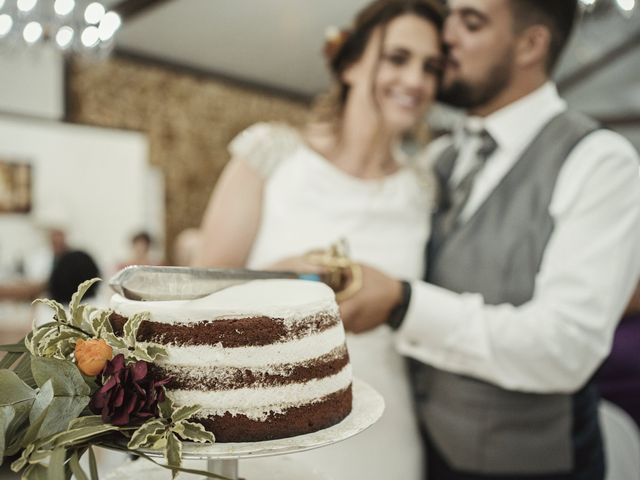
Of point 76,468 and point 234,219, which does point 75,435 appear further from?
point 234,219

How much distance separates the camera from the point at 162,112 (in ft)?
26.8

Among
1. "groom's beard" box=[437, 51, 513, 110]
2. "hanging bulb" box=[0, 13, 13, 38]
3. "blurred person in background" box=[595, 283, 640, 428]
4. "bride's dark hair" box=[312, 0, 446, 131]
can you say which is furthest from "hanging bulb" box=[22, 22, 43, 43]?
"blurred person in background" box=[595, 283, 640, 428]

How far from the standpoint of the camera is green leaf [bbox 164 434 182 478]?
0.69 metres

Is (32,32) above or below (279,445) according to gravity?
above

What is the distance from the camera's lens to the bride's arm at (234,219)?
5.81ft

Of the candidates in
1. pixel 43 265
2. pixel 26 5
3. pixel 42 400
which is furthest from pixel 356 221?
pixel 43 265

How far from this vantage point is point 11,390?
69 centimetres

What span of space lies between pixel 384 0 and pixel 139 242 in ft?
16.5

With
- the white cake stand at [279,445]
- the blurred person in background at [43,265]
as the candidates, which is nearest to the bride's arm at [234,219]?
the white cake stand at [279,445]

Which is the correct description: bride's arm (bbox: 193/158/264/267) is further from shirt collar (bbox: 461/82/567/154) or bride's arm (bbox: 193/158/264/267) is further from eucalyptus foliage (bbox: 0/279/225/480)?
eucalyptus foliage (bbox: 0/279/225/480)

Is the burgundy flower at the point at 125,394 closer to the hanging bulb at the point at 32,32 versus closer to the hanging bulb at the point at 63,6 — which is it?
the hanging bulb at the point at 63,6

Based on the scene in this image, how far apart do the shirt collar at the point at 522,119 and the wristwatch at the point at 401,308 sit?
0.67 m

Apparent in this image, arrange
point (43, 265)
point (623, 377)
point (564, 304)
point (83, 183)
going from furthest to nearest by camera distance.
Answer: point (83, 183), point (43, 265), point (623, 377), point (564, 304)

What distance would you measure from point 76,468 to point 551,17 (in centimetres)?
190
